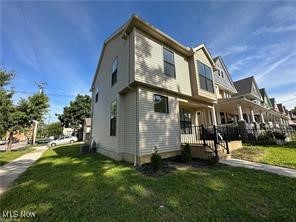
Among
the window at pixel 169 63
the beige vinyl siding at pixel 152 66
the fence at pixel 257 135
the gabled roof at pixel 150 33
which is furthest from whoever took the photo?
the fence at pixel 257 135

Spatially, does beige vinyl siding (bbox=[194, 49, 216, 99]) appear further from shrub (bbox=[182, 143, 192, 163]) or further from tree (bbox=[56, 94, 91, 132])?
tree (bbox=[56, 94, 91, 132])

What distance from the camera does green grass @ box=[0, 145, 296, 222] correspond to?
3141 millimetres

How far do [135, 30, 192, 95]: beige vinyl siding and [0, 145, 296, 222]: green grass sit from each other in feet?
Answer: 15.9

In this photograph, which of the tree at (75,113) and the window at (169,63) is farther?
the tree at (75,113)

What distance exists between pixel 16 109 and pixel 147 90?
63.4 feet

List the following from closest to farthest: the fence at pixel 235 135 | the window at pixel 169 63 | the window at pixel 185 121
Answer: the window at pixel 169 63 → the fence at pixel 235 135 → the window at pixel 185 121

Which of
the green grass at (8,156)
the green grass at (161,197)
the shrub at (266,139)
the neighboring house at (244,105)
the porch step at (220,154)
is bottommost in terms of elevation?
the green grass at (161,197)

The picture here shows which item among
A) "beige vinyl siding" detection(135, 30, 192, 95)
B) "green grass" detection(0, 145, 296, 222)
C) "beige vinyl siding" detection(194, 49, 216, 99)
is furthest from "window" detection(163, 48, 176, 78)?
"green grass" detection(0, 145, 296, 222)

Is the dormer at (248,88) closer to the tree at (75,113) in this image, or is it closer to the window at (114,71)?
the window at (114,71)

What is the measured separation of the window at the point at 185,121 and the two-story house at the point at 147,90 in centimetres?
9

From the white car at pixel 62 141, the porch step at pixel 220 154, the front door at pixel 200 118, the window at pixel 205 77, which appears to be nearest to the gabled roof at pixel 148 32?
the window at pixel 205 77

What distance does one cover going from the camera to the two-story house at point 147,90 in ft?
24.8

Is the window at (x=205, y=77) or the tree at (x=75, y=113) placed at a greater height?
the tree at (x=75, y=113)

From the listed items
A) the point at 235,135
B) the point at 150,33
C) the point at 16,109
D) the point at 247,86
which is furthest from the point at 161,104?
the point at 247,86
